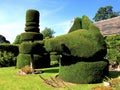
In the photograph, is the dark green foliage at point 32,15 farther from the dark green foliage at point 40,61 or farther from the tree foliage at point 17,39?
the tree foliage at point 17,39

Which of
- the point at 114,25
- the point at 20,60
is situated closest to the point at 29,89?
the point at 20,60

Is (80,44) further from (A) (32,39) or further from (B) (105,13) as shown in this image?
(B) (105,13)

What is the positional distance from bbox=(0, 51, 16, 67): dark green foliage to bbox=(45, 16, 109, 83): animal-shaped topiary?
16.2m

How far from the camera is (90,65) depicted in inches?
641

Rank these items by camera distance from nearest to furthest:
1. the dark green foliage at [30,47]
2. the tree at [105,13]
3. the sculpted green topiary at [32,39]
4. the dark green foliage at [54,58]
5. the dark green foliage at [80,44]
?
the dark green foliage at [80,44], the dark green foliage at [30,47], the sculpted green topiary at [32,39], the dark green foliage at [54,58], the tree at [105,13]

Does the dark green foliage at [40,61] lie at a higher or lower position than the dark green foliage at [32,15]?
lower

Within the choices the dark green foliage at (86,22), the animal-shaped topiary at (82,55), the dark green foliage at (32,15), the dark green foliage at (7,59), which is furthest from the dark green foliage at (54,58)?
the animal-shaped topiary at (82,55)

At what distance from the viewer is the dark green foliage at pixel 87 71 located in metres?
16.3

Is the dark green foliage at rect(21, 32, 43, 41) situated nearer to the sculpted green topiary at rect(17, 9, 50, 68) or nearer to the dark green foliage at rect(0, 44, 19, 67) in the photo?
the sculpted green topiary at rect(17, 9, 50, 68)

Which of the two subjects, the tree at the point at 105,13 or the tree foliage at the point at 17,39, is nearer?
the tree foliage at the point at 17,39

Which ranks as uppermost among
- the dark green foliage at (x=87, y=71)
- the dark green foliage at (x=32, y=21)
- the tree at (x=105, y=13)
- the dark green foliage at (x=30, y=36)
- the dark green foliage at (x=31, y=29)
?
the tree at (x=105, y=13)

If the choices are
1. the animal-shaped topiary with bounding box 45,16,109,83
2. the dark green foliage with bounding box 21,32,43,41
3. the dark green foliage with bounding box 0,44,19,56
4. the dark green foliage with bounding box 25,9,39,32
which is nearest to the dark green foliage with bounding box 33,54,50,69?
the dark green foliage with bounding box 21,32,43,41

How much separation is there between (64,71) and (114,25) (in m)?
17.9

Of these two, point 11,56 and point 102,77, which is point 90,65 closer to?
point 102,77
